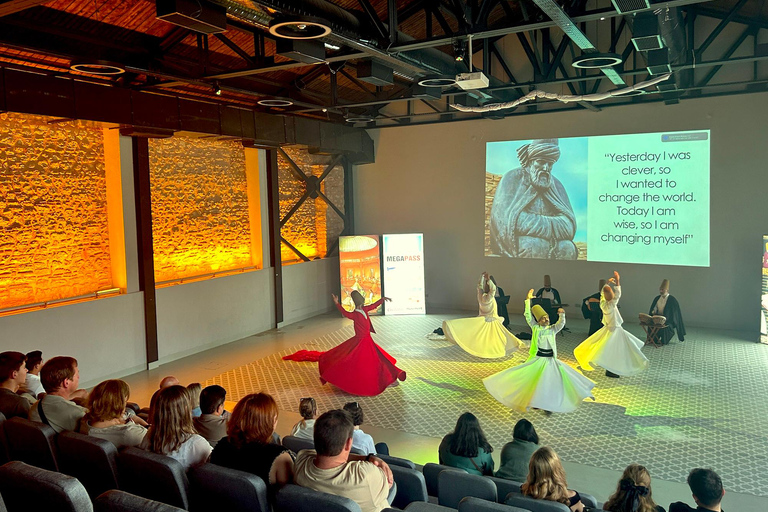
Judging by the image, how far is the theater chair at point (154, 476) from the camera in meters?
3.17

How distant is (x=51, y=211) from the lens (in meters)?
8.49

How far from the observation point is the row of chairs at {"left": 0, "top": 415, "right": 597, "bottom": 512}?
300 centimetres

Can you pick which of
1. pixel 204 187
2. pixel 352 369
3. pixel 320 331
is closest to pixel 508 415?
pixel 352 369

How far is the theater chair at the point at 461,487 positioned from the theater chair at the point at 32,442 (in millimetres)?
2465

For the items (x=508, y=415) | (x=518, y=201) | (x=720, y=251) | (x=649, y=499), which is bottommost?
(x=508, y=415)

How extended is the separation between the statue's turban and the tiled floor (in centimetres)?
374

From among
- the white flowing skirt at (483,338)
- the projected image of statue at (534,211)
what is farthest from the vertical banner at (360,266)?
the white flowing skirt at (483,338)

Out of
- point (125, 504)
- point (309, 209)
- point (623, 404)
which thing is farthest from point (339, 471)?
point (309, 209)

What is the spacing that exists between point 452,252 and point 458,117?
3130 millimetres

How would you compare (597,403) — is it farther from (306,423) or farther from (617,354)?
(306,423)

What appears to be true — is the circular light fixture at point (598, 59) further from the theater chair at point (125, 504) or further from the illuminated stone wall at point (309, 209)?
the illuminated stone wall at point (309, 209)

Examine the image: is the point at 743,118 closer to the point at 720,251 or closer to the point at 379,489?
the point at 720,251

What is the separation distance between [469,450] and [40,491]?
2.76 metres

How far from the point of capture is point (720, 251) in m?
11.2
